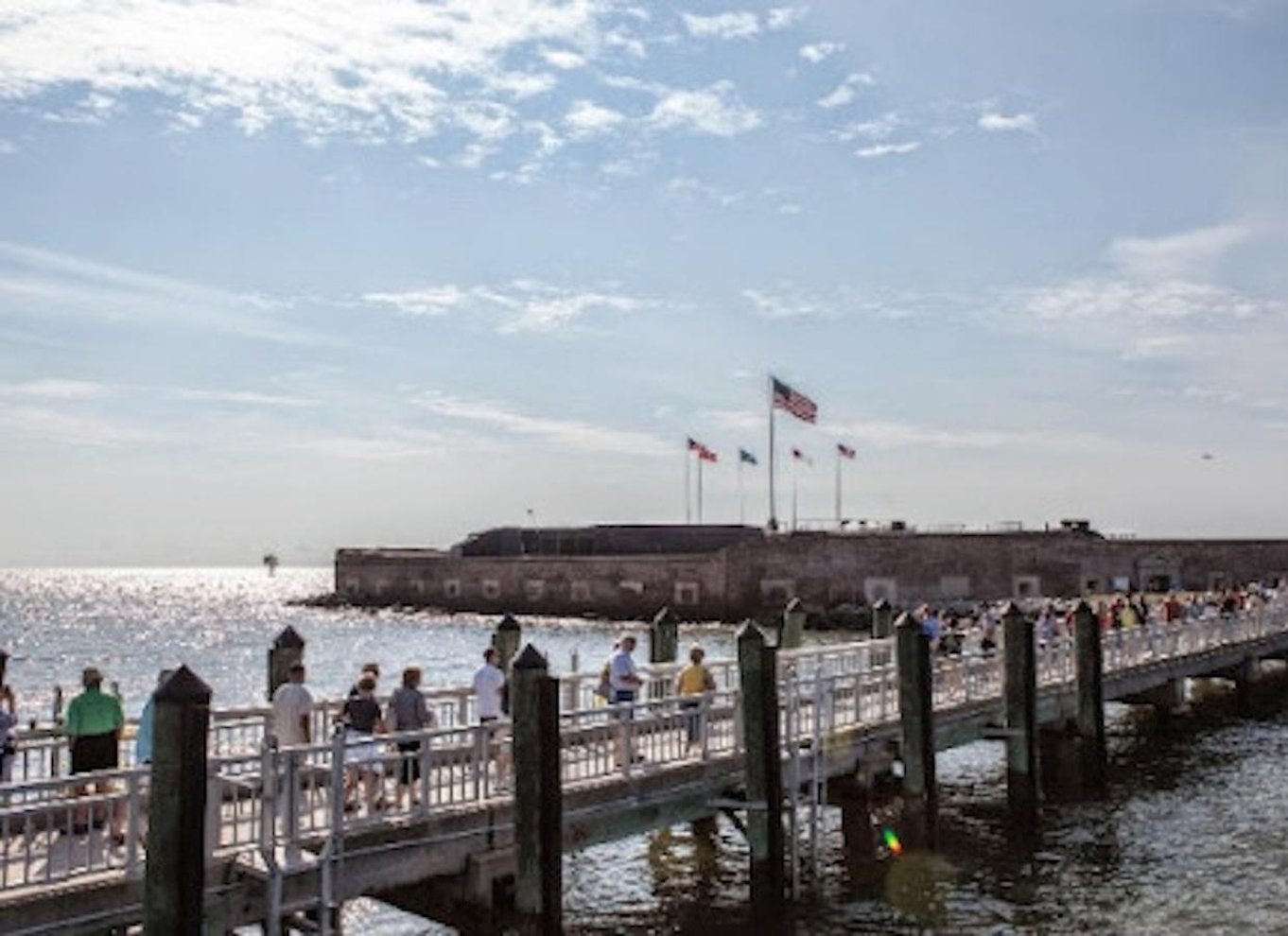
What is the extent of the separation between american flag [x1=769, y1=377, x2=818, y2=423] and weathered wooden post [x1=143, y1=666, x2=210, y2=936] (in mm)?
52337

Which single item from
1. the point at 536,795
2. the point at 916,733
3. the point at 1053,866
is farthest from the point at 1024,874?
the point at 536,795

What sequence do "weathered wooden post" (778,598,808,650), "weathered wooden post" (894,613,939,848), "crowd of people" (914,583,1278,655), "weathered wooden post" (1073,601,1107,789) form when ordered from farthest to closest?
"weathered wooden post" (778,598,808,650) < "crowd of people" (914,583,1278,655) < "weathered wooden post" (1073,601,1107,789) < "weathered wooden post" (894,613,939,848)

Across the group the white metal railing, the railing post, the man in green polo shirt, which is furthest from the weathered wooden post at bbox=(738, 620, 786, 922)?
the railing post

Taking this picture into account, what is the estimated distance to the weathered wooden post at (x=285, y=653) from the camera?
62.9 ft

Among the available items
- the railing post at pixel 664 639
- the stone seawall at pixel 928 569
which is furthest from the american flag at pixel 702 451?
the railing post at pixel 664 639

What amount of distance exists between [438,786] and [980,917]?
26.5 ft

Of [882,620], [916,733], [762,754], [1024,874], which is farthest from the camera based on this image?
[882,620]

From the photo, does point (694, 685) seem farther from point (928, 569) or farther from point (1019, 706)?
point (928, 569)

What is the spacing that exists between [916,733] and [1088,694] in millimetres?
7452

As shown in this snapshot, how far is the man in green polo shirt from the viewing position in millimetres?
14094

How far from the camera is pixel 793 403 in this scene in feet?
205

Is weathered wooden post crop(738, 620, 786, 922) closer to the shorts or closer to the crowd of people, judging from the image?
the shorts

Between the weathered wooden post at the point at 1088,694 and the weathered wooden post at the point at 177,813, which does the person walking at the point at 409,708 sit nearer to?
the weathered wooden post at the point at 177,813

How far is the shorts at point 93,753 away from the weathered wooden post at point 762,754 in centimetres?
737
